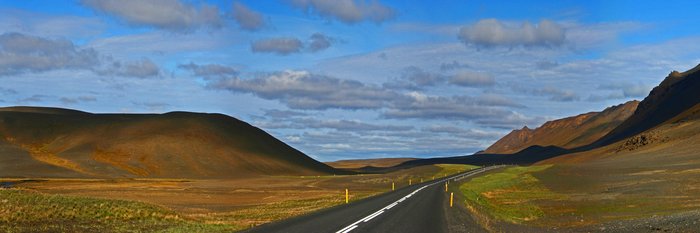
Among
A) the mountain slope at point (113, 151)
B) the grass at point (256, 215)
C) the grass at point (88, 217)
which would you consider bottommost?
the grass at point (256, 215)

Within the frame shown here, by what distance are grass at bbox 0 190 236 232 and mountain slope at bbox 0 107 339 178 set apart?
106960 mm

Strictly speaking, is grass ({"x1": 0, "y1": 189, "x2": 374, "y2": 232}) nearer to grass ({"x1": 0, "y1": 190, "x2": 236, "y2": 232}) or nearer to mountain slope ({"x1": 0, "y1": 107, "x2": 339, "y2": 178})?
grass ({"x1": 0, "y1": 190, "x2": 236, "y2": 232})

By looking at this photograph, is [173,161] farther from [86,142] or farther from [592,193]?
[592,193]

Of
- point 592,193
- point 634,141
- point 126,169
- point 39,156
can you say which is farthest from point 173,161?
point 592,193

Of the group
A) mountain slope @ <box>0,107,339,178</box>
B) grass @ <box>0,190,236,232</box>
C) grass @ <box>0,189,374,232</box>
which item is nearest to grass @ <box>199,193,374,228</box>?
grass @ <box>0,189,374,232</box>

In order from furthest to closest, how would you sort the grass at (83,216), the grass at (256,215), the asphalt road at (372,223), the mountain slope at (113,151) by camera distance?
the mountain slope at (113,151) → the grass at (256,215) → the grass at (83,216) → the asphalt road at (372,223)

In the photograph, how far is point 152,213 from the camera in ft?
110

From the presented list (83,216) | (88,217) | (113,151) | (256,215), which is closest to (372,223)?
(256,215)

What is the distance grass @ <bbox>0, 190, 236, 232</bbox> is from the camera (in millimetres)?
25906

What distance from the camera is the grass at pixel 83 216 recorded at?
25906 mm

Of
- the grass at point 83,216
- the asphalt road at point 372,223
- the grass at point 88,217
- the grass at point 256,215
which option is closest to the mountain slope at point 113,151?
the grass at point 256,215

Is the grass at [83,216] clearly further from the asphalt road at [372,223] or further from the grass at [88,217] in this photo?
the asphalt road at [372,223]

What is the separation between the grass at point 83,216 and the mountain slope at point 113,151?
106960mm

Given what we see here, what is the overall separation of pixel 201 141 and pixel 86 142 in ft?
106
